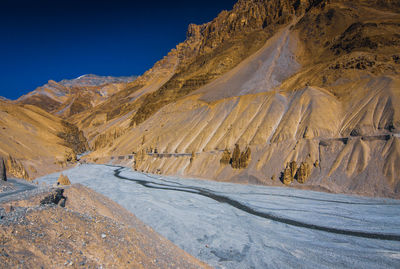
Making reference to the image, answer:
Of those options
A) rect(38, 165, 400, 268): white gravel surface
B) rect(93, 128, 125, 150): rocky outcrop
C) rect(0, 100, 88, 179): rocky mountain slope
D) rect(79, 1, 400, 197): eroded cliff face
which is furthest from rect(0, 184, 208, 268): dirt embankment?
rect(93, 128, 125, 150): rocky outcrop

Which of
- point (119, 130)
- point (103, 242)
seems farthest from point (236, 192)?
point (119, 130)

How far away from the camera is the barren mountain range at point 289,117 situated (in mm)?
25945

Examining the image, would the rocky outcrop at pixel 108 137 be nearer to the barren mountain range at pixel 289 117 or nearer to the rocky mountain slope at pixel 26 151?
the barren mountain range at pixel 289 117

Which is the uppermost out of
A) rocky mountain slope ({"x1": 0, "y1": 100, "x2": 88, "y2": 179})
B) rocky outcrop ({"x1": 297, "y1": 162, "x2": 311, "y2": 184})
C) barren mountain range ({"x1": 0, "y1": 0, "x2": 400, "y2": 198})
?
barren mountain range ({"x1": 0, "y1": 0, "x2": 400, "y2": 198})

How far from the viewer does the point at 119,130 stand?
9275cm

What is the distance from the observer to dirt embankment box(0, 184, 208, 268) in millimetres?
5715

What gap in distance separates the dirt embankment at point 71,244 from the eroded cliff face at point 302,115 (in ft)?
71.0

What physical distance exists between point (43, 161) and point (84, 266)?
53162 millimetres

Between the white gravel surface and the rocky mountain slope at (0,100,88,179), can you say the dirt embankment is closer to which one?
the white gravel surface

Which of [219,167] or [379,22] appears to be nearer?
[219,167]

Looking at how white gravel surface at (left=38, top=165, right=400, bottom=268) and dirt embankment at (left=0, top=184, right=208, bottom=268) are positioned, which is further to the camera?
white gravel surface at (left=38, top=165, right=400, bottom=268)

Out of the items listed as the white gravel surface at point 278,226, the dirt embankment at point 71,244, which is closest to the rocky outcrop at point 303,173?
the white gravel surface at point 278,226

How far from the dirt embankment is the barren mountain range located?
21685 mm

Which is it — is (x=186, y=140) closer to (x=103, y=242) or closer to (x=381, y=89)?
(x=381, y=89)
